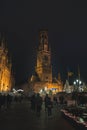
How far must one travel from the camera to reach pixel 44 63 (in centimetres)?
13150

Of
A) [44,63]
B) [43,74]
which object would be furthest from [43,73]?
[44,63]

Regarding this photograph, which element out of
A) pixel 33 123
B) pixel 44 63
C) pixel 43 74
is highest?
pixel 44 63

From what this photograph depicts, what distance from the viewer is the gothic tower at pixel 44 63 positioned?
13112cm

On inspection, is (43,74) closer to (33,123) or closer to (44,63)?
(44,63)

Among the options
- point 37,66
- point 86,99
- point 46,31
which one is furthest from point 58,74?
point 86,99

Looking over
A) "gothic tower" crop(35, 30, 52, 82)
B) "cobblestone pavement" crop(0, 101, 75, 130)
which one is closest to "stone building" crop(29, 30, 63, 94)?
"gothic tower" crop(35, 30, 52, 82)

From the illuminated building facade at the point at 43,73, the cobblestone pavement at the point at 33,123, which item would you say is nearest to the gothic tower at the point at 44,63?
the illuminated building facade at the point at 43,73

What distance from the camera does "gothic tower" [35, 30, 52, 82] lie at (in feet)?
430

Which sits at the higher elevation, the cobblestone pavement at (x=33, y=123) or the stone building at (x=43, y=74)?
the stone building at (x=43, y=74)

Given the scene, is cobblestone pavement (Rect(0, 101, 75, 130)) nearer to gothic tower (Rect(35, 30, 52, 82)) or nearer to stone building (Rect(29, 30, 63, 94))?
stone building (Rect(29, 30, 63, 94))

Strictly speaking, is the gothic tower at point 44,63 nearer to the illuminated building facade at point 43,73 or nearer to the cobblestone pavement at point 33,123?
the illuminated building facade at point 43,73

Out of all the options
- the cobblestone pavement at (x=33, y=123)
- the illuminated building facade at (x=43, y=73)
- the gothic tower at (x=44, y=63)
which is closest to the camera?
the cobblestone pavement at (x=33, y=123)

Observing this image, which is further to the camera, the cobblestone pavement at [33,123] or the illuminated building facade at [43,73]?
the illuminated building facade at [43,73]

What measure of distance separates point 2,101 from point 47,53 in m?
107
